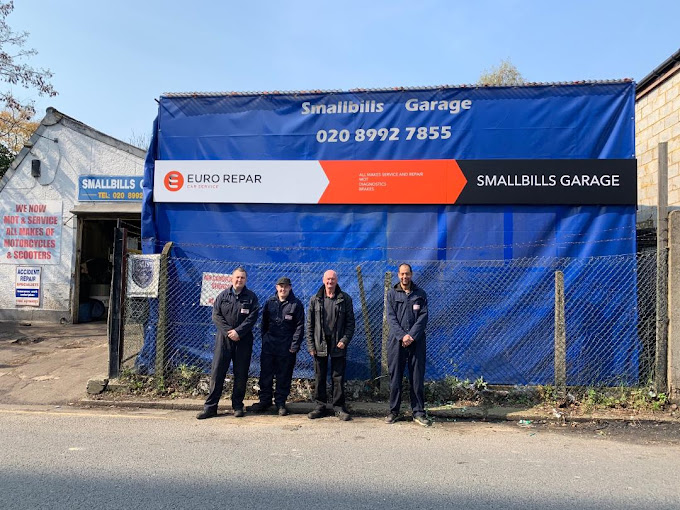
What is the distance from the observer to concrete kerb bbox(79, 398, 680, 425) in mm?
5832

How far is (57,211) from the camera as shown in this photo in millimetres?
12570

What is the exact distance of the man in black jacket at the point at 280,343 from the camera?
631 cm

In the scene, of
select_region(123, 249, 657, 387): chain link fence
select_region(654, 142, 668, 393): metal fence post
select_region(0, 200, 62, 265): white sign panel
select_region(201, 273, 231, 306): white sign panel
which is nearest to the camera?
select_region(654, 142, 668, 393): metal fence post

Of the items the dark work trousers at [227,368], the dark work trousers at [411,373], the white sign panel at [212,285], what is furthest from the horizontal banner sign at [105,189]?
the dark work trousers at [411,373]

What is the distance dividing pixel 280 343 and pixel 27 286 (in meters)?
9.35

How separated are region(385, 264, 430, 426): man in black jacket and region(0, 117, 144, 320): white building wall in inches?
355

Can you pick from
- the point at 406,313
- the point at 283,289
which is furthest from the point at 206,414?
the point at 406,313

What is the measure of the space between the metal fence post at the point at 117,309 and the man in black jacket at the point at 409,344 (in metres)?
3.84

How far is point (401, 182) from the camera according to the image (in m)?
7.14

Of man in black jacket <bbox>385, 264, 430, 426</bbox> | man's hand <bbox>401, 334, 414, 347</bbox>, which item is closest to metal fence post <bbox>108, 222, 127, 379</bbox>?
man in black jacket <bbox>385, 264, 430, 426</bbox>


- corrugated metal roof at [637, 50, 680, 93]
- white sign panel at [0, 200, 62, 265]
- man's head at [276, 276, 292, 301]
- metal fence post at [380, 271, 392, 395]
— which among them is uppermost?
corrugated metal roof at [637, 50, 680, 93]

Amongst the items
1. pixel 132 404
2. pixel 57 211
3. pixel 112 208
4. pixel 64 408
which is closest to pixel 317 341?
pixel 132 404

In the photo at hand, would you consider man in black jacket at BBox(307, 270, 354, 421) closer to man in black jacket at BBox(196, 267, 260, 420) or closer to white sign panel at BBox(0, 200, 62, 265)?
man in black jacket at BBox(196, 267, 260, 420)

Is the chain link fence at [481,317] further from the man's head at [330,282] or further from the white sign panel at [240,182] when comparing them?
the white sign panel at [240,182]
